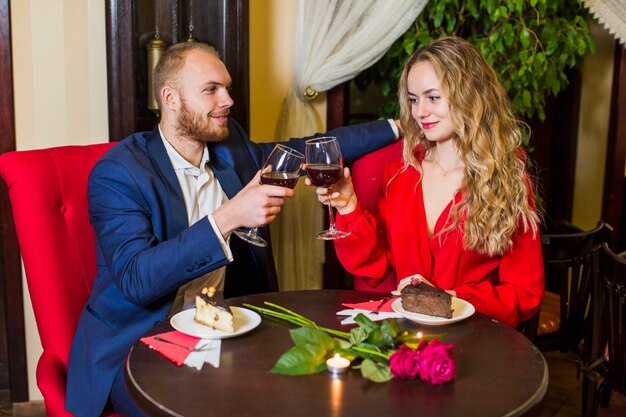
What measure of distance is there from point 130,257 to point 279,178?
435mm

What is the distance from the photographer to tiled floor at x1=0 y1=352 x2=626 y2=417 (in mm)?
2910

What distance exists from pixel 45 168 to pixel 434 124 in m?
1.09

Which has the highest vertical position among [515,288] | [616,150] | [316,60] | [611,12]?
[611,12]

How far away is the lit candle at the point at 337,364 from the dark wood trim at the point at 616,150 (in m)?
2.83

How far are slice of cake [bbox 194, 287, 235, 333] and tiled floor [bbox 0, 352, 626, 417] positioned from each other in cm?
151

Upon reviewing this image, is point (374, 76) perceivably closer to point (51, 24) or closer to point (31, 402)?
point (51, 24)

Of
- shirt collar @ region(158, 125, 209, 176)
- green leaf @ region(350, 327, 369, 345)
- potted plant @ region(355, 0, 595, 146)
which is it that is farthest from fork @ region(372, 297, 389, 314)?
potted plant @ region(355, 0, 595, 146)

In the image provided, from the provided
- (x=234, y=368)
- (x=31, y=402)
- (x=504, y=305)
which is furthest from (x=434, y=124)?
(x=31, y=402)

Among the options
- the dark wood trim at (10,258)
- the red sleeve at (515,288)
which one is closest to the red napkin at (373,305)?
the red sleeve at (515,288)

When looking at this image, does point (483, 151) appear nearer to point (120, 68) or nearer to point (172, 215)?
point (172, 215)

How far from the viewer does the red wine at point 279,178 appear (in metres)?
1.85

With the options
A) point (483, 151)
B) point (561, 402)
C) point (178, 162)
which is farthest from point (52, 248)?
point (561, 402)

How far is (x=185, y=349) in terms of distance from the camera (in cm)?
159

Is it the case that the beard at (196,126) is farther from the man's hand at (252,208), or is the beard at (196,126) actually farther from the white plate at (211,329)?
the white plate at (211,329)
